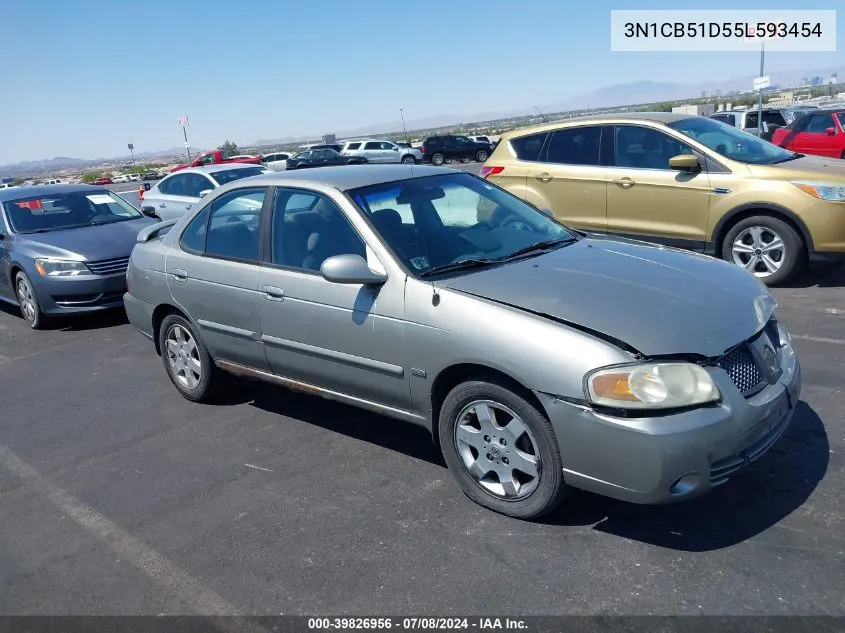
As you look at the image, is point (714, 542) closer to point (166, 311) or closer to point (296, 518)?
point (296, 518)

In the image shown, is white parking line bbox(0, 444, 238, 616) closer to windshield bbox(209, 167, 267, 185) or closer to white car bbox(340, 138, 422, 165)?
windshield bbox(209, 167, 267, 185)

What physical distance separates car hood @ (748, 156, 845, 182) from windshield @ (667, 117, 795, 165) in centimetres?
17

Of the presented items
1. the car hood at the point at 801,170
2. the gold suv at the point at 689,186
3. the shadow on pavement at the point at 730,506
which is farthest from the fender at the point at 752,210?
the shadow on pavement at the point at 730,506

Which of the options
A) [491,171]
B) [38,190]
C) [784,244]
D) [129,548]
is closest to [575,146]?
[491,171]

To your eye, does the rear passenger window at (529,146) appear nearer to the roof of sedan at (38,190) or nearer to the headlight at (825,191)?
the headlight at (825,191)

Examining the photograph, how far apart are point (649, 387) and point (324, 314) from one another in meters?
1.88

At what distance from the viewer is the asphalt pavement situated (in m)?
2.96

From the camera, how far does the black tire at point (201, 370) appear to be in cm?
513

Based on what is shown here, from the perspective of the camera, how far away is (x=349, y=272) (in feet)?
12.3

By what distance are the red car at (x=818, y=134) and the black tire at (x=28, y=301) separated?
15899 mm

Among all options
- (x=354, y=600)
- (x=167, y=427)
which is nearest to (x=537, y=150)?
(x=167, y=427)

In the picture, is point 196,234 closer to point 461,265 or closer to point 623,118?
point 461,265

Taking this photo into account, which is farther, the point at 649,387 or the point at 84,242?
the point at 84,242

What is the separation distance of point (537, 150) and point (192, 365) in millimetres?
5078
